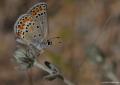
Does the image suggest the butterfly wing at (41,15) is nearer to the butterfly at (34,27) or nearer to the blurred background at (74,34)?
the butterfly at (34,27)

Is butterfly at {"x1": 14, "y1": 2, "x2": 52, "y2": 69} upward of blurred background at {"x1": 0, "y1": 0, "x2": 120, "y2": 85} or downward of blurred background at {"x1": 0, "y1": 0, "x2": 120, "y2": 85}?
upward

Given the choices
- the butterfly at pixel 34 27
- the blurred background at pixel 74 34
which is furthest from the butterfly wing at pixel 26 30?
the blurred background at pixel 74 34

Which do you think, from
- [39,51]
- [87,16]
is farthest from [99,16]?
[39,51]

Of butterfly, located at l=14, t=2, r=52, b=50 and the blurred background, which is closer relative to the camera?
butterfly, located at l=14, t=2, r=52, b=50

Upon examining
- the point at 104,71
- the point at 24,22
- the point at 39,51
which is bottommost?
the point at 104,71

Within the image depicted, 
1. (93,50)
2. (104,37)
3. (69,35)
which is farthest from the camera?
(104,37)

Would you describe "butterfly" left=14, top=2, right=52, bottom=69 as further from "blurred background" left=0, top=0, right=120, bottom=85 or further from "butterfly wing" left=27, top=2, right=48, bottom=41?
"blurred background" left=0, top=0, right=120, bottom=85

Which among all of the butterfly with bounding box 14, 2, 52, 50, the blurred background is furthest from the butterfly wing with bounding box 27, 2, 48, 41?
the blurred background

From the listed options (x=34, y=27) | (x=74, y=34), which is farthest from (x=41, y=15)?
(x=74, y=34)

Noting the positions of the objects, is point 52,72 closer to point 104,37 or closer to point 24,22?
point 24,22
